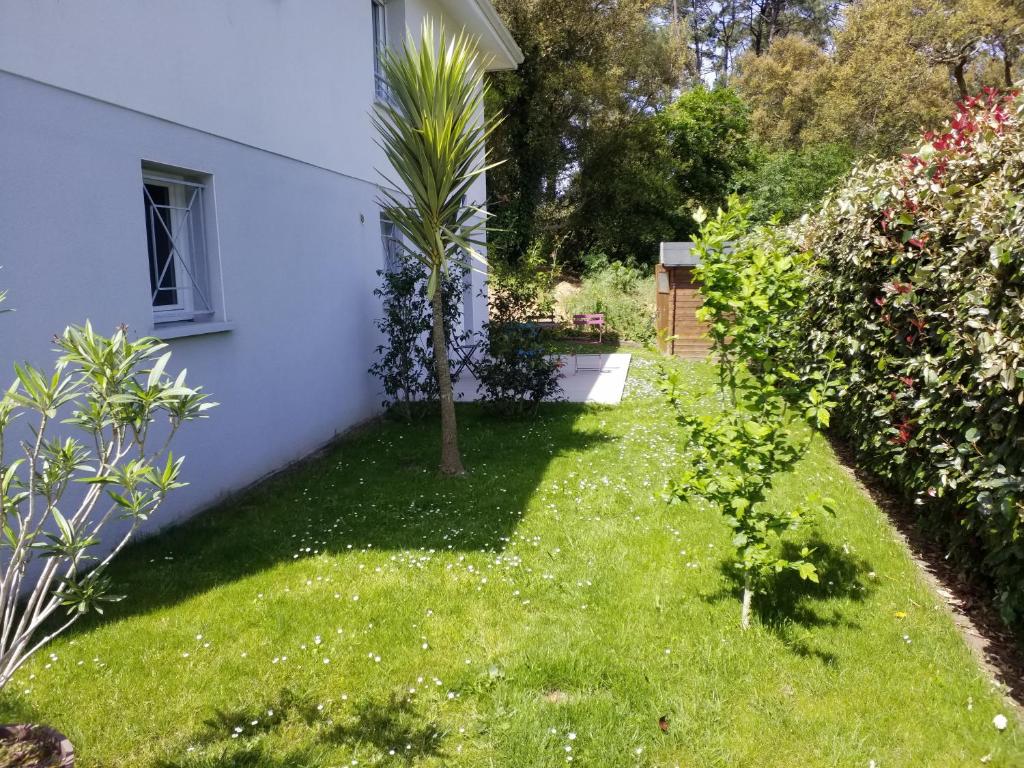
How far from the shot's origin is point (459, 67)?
19.1 ft

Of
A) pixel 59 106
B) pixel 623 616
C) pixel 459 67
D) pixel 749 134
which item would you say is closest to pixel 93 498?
pixel 623 616

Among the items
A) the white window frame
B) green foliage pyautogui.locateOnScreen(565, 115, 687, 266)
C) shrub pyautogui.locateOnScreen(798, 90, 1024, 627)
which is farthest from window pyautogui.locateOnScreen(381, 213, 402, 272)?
green foliage pyautogui.locateOnScreen(565, 115, 687, 266)

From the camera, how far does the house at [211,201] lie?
411 centimetres

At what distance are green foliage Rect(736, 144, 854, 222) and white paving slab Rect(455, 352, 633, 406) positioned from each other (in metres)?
9.28

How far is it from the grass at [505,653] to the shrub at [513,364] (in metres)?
3.16

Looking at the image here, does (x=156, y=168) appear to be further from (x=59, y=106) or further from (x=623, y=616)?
(x=623, y=616)

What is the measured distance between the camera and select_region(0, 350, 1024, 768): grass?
2.96 metres

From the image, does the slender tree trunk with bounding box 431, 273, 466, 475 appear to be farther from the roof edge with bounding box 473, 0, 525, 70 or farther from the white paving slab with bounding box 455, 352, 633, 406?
the roof edge with bounding box 473, 0, 525, 70

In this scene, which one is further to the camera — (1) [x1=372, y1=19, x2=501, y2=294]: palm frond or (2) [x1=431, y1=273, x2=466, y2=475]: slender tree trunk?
(2) [x1=431, y1=273, x2=466, y2=475]: slender tree trunk

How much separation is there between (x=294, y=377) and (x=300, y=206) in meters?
1.64

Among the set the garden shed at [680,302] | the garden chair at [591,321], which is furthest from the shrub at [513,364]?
the garden chair at [591,321]

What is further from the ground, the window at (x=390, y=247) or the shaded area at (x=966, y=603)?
the window at (x=390, y=247)

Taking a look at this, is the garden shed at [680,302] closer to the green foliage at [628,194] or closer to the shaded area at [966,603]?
the shaded area at [966,603]

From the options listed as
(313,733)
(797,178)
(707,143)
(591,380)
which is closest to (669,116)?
(707,143)
